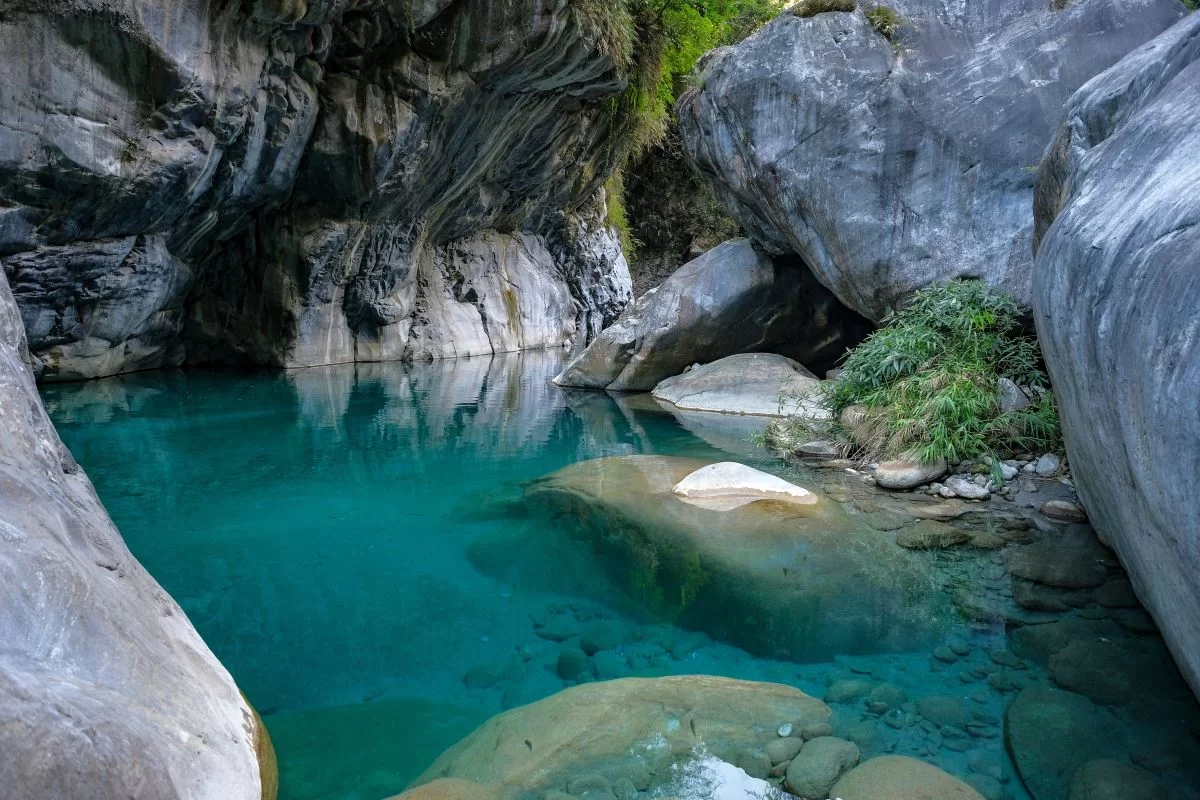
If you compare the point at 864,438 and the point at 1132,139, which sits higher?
the point at 1132,139

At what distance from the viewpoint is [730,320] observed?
11.8 m

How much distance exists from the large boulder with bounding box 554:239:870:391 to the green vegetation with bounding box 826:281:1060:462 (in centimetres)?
329

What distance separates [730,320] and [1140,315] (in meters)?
9.53

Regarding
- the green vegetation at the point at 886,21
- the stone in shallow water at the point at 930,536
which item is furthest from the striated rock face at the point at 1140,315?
the green vegetation at the point at 886,21

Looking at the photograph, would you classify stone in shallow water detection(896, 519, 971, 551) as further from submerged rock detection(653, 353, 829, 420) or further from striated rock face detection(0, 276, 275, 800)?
submerged rock detection(653, 353, 829, 420)

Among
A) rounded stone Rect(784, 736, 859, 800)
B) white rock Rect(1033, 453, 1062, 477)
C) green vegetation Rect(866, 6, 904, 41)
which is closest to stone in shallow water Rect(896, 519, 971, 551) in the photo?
white rock Rect(1033, 453, 1062, 477)

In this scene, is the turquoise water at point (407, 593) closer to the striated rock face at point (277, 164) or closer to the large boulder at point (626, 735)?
the large boulder at point (626, 735)

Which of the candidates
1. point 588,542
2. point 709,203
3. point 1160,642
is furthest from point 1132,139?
point 709,203

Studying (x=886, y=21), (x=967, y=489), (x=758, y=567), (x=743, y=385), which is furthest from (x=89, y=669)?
(x=886, y=21)

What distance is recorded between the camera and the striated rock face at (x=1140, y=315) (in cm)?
204

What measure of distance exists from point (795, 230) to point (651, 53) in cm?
959

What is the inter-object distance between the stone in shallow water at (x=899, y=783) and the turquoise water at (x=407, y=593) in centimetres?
12

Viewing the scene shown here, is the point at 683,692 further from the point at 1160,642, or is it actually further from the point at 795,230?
the point at 795,230

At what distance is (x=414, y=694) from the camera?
3.43 m
